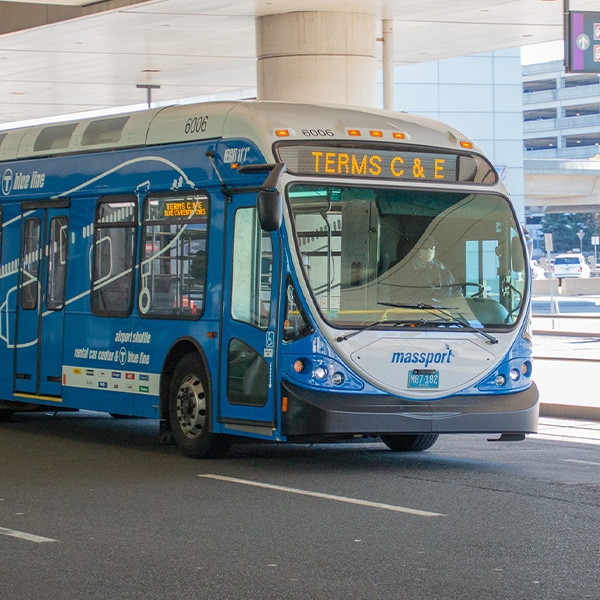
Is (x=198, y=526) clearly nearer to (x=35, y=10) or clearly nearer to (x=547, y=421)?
(x=547, y=421)

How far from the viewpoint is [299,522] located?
8852mm

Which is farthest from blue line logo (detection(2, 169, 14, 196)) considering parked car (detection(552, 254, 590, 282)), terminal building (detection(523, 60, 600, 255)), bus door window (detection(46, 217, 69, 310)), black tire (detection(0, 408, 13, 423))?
terminal building (detection(523, 60, 600, 255))

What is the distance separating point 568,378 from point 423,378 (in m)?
9.62

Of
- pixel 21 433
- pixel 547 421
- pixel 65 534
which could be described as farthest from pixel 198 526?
pixel 547 421

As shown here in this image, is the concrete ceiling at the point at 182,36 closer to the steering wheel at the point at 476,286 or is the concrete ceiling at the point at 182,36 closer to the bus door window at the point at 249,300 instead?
the bus door window at the point at 249,300

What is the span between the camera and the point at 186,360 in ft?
40.2

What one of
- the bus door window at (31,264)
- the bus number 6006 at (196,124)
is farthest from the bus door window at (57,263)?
the bus number 6006 at (196,124)

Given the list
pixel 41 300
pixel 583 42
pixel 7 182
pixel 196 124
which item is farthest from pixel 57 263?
pixel 583 42

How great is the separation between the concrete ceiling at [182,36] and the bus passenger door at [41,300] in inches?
210

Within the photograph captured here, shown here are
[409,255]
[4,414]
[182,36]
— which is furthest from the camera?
[182,36]

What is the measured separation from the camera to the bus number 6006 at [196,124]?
1227 centimetres

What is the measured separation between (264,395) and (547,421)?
5.77 metres

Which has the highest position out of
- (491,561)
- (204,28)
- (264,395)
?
(204,28)

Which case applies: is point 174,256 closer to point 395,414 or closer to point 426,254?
point 426,254
